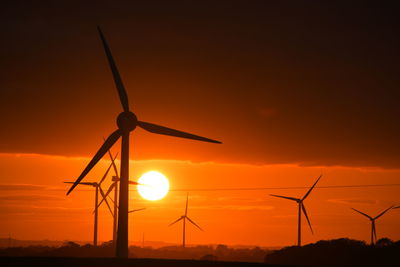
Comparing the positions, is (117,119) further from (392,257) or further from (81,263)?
(392,257)

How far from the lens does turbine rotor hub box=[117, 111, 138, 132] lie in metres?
97.3

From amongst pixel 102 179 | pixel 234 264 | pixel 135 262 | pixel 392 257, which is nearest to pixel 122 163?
pixel 135 262

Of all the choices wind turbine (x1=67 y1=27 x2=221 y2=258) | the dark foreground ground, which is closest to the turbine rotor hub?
wind turbine (x1=67 y1=27 x2=221 y2=258)

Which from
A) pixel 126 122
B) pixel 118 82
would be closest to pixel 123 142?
pixel 126 122

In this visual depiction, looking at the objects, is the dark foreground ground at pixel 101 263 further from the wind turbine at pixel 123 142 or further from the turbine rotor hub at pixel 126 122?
the turbine rotor hub at pixel 126 122

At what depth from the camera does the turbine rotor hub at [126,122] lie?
97312 mm

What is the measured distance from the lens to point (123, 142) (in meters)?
95.0

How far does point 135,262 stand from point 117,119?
78.7 ft

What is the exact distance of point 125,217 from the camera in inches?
3546

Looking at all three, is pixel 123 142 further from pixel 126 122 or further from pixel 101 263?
pixel 101 263

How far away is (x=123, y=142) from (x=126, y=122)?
4.08 m

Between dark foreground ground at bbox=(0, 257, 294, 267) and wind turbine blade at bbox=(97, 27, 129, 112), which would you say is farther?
wind turbine blade at bbox=(97, 27, 129, 112)

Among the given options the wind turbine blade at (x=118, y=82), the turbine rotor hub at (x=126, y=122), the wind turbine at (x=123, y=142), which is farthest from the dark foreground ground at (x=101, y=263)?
the wind turbine blade at (x=118, y=82)

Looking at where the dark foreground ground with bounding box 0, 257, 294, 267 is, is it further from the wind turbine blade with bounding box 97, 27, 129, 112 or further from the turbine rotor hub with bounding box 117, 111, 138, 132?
the wind turbine blade with bounding box 97, 27, 129, 112
